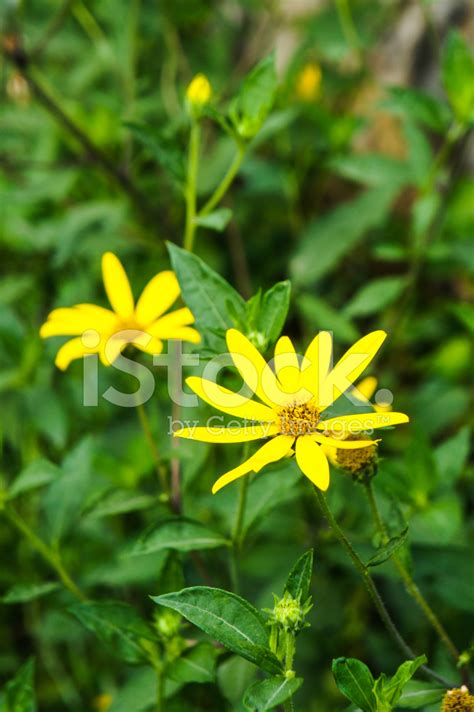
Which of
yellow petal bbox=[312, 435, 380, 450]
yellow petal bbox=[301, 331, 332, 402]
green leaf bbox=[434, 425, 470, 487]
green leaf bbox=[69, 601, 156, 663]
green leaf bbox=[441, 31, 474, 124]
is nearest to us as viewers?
yellow petal bbox=[312, 435, 380, 450]

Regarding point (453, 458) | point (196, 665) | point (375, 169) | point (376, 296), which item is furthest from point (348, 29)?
point (196, 665)

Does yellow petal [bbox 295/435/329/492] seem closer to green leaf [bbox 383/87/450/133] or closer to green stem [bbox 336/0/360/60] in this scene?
green leaf [bbox 383/87/450/133]

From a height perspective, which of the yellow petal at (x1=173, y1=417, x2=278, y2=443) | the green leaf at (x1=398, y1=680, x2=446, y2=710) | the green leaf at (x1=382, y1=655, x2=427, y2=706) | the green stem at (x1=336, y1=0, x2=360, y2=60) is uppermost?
the green stem at (x1=336, y1=0, x2=360, y2=60)

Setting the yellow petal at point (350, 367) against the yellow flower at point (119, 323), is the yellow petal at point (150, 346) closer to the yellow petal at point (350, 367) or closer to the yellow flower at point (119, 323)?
the yellow flower at point (119, 323)

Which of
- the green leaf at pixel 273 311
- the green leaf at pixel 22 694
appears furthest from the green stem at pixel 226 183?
the green leaf at pixel 22 694

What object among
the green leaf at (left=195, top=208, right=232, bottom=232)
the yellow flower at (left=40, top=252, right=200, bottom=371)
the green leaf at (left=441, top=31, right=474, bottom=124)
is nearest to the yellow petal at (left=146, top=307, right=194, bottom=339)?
the yellow flower at (left=40, top=252, right=200, bottom=371)

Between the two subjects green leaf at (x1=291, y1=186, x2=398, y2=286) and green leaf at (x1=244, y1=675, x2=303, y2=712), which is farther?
green leaf at (x1=291, y1=186, x2=398, y2=286)

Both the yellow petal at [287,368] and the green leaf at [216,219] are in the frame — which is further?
the green leaf at [216,219]
